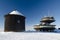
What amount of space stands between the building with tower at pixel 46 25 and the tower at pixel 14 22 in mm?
14107

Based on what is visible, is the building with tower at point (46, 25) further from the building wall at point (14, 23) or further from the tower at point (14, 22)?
the building wall at point (14, 23)

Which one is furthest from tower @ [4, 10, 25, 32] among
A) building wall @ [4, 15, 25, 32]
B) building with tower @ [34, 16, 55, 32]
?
building with tower @ [34, 16, 55, 32]

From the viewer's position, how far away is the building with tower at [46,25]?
41844mm

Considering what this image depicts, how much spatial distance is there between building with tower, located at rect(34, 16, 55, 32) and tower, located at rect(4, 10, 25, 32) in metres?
14.1

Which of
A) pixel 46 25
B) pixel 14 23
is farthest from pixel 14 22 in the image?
pixel 46 25

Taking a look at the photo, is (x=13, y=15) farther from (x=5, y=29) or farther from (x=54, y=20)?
(x=54, y=20)

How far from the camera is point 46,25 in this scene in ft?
138

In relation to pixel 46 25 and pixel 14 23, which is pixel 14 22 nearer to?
pixel 14 23

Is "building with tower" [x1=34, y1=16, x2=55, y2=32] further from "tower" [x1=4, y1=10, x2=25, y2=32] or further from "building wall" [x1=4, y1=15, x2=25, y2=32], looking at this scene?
"building wall" [x1=4, y1=15, x2=25, y2=32]

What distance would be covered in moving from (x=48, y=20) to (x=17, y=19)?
17.6 meters

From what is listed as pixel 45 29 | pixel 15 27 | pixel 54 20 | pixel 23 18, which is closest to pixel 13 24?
pixel 15 27

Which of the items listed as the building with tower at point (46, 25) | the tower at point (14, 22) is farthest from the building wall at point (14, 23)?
the building with tower at point (46, 25)

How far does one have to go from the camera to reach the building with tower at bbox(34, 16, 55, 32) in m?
→ 41.8

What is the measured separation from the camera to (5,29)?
2925cm
